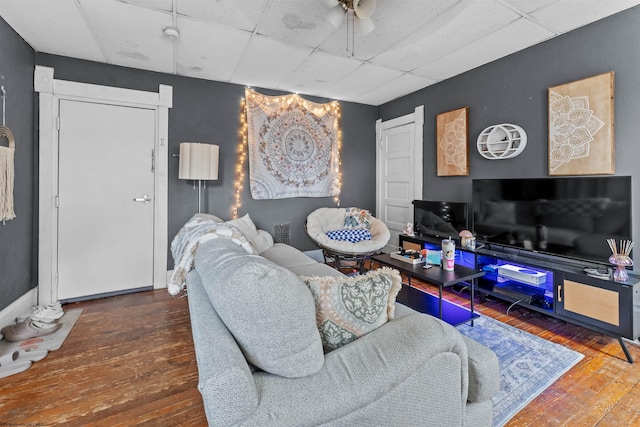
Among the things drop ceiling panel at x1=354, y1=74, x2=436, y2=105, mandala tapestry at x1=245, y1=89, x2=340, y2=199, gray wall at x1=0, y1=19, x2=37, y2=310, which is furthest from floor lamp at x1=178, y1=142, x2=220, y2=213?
drop ceiling panel at x1=354, y1=74, x2=436, y2=105

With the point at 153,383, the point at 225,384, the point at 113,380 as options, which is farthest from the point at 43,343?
the point at 225,384

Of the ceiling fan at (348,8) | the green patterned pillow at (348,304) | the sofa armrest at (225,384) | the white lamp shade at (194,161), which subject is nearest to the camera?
the sofa armrest at (225,384)

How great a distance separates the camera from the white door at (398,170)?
14.0 feet

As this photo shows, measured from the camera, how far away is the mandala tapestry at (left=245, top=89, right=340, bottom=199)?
159 inches

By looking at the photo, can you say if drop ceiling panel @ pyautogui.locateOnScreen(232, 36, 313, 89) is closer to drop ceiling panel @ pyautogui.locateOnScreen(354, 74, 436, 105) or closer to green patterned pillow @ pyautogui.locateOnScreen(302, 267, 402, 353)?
drop ceiling panel @ pyautogui.locateOnScreen(354, 74, 436, 105)

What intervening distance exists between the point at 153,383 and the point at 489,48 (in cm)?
390

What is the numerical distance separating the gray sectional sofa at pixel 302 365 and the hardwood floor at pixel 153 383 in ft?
2.69

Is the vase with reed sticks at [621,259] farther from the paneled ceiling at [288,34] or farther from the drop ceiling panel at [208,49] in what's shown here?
the drop ceiling panel at [208,49]

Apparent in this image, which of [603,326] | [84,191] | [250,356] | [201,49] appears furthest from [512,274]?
[84,191]

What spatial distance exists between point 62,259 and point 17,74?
175 cm

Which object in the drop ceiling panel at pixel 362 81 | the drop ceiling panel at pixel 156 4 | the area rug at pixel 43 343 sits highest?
the drop ceiling panel at pixel 362 81

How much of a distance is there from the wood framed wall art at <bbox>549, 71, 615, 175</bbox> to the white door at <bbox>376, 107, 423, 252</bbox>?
1.65 meters

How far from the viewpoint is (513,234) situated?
115 inches

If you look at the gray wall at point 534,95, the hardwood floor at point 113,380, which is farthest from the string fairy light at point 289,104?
the hardwood floor at point 113,380
